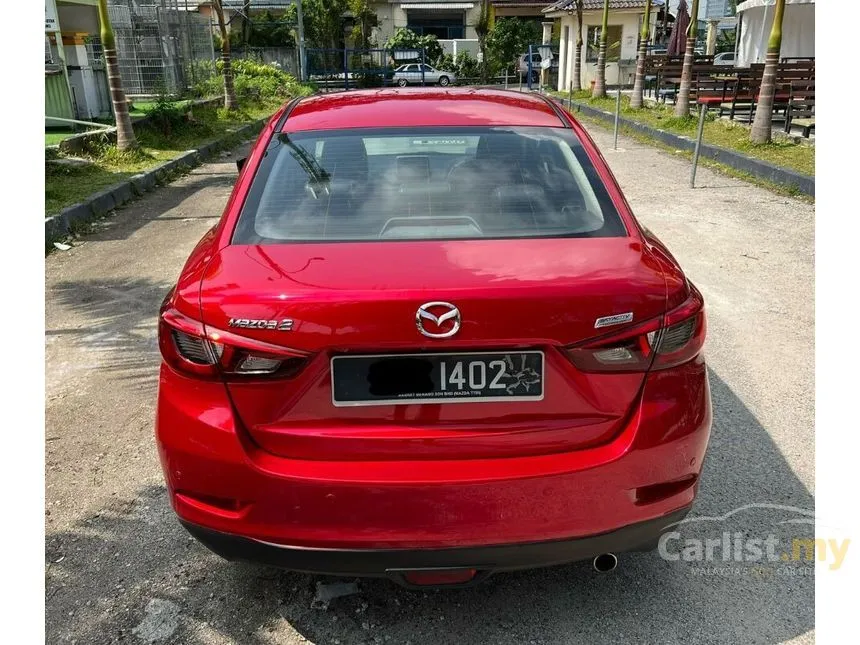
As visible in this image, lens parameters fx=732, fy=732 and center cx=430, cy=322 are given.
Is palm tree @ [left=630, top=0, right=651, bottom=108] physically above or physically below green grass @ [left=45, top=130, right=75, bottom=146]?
above

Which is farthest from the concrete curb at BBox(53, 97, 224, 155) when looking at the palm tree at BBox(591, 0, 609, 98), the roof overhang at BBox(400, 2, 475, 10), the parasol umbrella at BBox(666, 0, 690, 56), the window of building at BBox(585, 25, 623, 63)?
the roof overhang at BBox(400, 2, 475, 10)

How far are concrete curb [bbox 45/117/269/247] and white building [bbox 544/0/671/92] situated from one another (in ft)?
71.9

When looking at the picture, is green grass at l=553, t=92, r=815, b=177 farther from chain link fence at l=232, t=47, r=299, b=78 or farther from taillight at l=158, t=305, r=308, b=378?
chain link fence at l=232, t=47, r=299, b=78

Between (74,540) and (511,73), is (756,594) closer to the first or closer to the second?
(74,540)

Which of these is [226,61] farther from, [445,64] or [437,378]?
[445,64]

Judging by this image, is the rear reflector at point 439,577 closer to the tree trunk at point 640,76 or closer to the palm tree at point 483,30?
the tree trunk at point 640,76

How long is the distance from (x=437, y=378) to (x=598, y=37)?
33.2 meters

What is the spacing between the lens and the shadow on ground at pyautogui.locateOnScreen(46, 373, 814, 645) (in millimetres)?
2457

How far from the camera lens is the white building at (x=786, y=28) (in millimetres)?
24266

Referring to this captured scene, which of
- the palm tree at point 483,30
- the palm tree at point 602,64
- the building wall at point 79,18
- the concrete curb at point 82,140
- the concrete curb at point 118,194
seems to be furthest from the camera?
the palm tree at point 483,30

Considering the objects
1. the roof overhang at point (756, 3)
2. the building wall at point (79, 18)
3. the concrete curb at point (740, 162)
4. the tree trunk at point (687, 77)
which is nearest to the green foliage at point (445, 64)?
the roof overhang at point (756, 3)

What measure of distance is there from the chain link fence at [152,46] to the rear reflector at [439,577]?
1858cm

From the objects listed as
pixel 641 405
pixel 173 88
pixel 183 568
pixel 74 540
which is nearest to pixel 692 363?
pixel 641 405

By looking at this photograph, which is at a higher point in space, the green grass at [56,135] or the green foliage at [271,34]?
the green foliage at [271,34]
